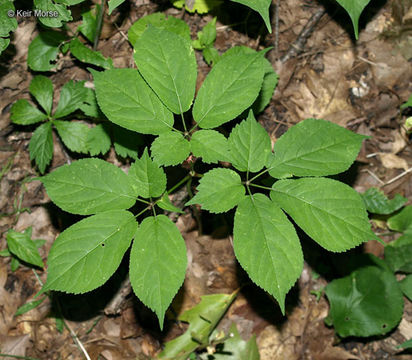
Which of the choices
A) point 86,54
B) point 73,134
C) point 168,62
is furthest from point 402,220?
point 86,54

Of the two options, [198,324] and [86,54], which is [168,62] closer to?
[86,54]

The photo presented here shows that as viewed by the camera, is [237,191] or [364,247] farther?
[364,247]

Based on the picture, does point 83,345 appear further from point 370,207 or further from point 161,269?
Answer: point 370,207

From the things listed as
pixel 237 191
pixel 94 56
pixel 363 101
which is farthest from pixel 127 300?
pixel 363 101

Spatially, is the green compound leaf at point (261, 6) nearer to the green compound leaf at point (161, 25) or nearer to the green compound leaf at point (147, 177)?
the green compound leaf at point (161, 25)

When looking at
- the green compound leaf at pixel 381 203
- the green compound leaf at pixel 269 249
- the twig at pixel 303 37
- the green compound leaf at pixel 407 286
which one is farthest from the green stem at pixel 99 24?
the green compound leaf at pixel 407 286

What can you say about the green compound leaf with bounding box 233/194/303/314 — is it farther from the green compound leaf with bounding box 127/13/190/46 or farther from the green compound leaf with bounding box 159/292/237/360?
the green compound leaf with bounding box 127/13/190/46
